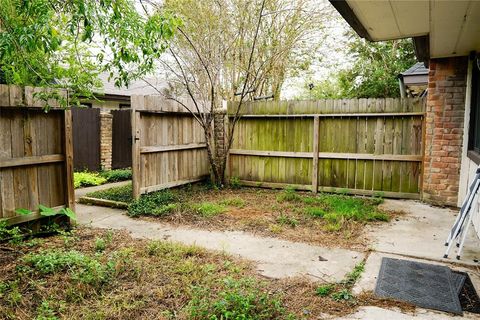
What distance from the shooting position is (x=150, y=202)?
19.0 feet

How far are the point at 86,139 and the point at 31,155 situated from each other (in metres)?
6.05

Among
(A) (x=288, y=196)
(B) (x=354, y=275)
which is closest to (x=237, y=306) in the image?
(B) (x=354, y=275)

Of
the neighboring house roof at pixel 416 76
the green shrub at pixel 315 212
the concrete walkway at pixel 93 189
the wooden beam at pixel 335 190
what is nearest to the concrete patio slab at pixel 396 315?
the green shrub at pixel 315 212

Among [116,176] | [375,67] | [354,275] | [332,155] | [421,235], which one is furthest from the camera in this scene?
[375,67]

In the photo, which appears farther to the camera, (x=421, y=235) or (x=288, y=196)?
(x=288, y=196)

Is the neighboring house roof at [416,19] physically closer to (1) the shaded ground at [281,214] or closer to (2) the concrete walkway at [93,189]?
(1) the shaded ground at [281,214]

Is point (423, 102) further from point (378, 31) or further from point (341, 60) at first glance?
point (341, 60)

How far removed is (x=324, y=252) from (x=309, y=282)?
0.82m

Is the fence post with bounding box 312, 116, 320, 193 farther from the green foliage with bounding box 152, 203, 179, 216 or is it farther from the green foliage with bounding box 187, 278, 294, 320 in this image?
the green foliage with bounding box 187, 278, 294, 320

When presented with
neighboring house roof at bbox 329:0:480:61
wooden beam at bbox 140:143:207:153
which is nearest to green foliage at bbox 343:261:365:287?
neighboring house roof at bbox 329:0:480:61

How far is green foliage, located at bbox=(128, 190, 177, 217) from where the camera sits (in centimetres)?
544

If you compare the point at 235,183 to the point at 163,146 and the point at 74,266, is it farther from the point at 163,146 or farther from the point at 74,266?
the point at 74,266

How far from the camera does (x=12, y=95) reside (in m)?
3.71

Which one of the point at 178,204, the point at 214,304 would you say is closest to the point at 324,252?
the point at 214,304
